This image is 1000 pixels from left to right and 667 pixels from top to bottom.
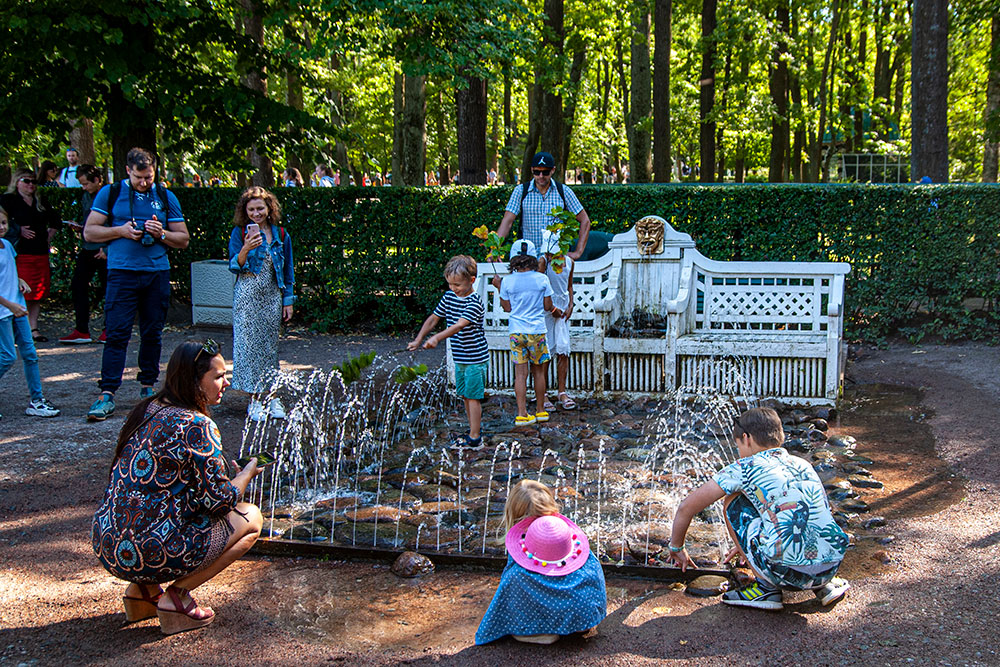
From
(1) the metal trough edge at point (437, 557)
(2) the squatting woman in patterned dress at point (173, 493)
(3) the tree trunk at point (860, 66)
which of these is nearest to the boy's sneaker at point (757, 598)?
(1) the metal trough edge at point (437, 557)

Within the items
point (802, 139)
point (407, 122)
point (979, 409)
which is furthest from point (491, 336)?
point (802, 139)

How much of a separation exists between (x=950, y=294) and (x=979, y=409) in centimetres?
299

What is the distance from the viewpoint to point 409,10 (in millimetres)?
9359

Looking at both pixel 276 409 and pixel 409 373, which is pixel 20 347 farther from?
pixel 409 373

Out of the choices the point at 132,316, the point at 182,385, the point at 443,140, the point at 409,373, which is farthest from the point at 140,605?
the point at 443,140

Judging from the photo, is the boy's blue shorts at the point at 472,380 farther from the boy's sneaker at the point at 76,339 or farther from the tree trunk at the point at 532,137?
the tree trunk at the point at 532,137

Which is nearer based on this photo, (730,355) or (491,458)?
(491,458)

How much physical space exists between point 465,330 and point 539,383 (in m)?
1.06

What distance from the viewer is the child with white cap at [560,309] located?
778cm

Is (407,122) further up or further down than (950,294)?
further up

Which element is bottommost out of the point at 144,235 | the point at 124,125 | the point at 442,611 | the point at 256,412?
the point at 442,611

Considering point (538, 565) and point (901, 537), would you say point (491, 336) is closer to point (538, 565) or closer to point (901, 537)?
point (901, 537)

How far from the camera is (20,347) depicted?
7.24 m

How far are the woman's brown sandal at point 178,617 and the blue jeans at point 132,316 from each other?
143 inches
